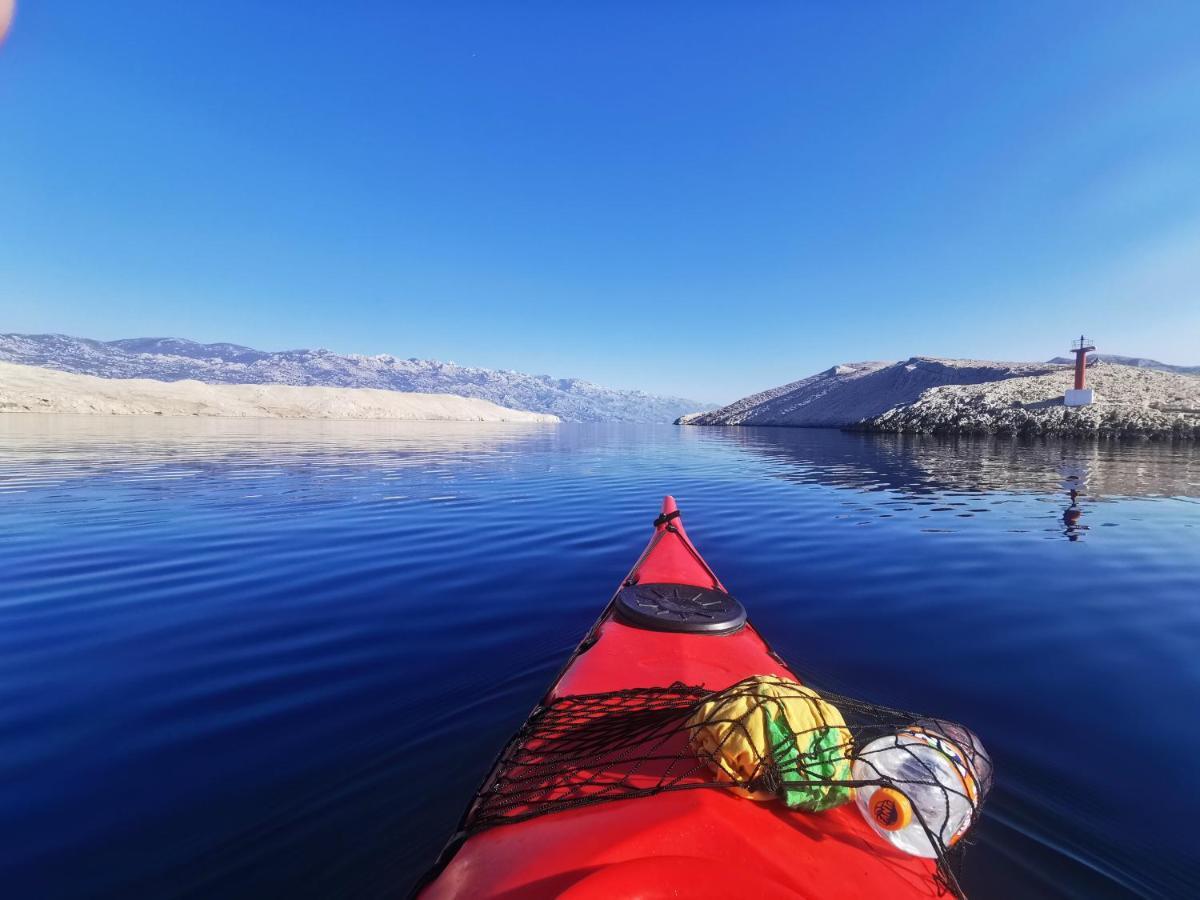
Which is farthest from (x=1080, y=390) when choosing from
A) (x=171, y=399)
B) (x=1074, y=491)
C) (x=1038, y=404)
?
(x=171, y=399)

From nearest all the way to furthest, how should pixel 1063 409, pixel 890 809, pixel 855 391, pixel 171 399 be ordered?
pixel 890 809, pixel 1063 409, pixel 171 399, pixel 855 391

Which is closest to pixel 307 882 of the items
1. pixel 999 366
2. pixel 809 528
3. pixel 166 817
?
pixel 166 817

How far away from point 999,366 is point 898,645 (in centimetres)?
11289

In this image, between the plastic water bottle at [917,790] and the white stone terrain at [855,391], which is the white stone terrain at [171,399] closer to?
the white stone terrain at [855,391]

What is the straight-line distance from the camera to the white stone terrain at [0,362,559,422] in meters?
89.3

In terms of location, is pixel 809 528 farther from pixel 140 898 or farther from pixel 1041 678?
pixel 140 898

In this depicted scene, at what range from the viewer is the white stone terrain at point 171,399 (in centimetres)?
8931

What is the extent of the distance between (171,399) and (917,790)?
469 feet

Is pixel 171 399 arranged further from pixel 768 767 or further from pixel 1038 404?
pixel 1038 404

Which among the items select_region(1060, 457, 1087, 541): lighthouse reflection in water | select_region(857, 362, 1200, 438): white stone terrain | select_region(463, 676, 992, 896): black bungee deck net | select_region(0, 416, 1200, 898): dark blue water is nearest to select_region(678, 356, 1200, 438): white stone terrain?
select_region(857, 362, 1200, 438): white stone terrain

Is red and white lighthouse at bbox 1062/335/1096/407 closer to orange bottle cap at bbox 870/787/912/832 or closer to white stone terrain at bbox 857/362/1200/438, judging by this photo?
white stone terrain at bbox 857/362/1200/438

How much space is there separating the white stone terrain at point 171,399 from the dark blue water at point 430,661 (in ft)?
358

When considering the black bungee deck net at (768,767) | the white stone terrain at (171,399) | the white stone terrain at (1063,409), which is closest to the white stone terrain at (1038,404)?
the white stone terrain at (1063,409)

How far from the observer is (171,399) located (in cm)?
10769
